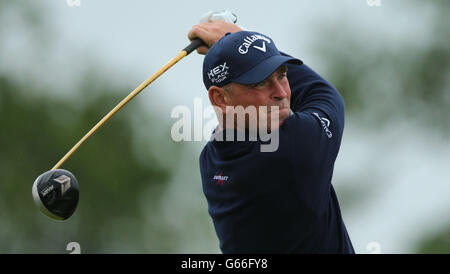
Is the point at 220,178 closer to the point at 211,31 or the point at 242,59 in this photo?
the point at 242,59

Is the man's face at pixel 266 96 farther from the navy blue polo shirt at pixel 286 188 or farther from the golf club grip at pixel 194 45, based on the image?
the golf club grip at pixel 194 45

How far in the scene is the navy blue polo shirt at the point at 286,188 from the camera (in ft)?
10.5

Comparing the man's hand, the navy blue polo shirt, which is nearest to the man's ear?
the navy blue polo shirt

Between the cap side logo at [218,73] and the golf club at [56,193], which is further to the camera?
the golf club at [56,193]

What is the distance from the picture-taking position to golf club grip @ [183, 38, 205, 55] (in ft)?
11.8

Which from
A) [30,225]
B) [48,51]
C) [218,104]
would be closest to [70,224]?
[30,225]

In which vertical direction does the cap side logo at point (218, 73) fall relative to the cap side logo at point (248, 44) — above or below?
below

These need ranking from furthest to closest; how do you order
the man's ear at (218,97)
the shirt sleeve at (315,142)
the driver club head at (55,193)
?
the driver club head at (55,193) → the man's ear at (218,97) → the shirt sleeve at (315,142)

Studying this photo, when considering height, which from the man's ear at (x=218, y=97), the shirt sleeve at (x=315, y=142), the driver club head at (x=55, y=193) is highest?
the man's ear at (x=218, y=97)

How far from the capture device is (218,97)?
10.9ft

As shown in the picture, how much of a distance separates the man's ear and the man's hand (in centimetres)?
35

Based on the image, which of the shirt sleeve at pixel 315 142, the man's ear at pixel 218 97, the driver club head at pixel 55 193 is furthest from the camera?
the driver club head at pixel 55 193

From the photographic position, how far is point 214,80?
3.32m

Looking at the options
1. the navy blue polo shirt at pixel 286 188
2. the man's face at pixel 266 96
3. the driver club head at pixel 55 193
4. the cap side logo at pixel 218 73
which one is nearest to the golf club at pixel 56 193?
the driver club head at pixel 55 193
